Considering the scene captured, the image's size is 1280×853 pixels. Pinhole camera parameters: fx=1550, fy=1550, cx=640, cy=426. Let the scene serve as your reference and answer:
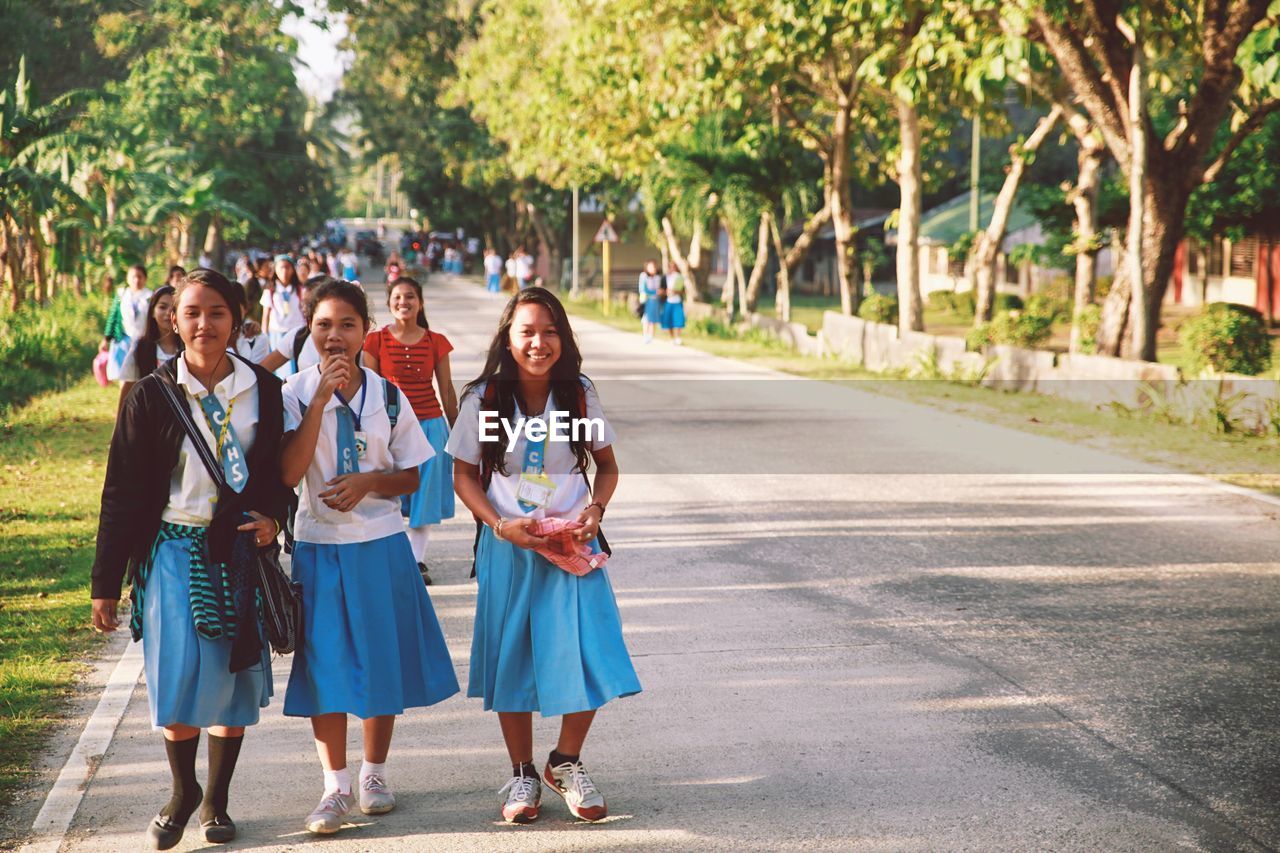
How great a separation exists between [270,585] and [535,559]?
2.80ft

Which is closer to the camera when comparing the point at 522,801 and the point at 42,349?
the point at 522,801

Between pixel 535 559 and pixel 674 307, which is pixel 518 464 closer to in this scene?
pixel 535 559

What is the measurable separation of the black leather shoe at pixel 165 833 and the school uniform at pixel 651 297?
25897 millimetres

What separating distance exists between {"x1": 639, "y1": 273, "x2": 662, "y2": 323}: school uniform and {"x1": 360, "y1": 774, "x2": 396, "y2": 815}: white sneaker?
25597mm

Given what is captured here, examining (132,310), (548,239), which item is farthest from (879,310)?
(548,239)

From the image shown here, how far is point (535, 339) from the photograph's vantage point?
5.15 m

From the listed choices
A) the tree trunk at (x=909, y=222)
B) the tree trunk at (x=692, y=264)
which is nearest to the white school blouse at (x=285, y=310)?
the tree trunk at (x=909, y=222)

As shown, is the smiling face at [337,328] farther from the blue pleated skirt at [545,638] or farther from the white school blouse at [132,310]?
the white school blouse at [132,310]

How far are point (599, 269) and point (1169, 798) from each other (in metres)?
68.8

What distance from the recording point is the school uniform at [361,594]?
4984 mm

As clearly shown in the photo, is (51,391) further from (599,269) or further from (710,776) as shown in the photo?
(599,269)

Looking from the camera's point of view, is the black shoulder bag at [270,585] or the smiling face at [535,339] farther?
the smiling face at [535,339]

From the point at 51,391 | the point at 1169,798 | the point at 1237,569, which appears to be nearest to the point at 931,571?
the point at 1237,569

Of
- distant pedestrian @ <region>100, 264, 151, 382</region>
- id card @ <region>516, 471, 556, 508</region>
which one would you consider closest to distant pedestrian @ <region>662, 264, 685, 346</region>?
distant pedestrian @ <region>100, 264, 151, 382</region>
